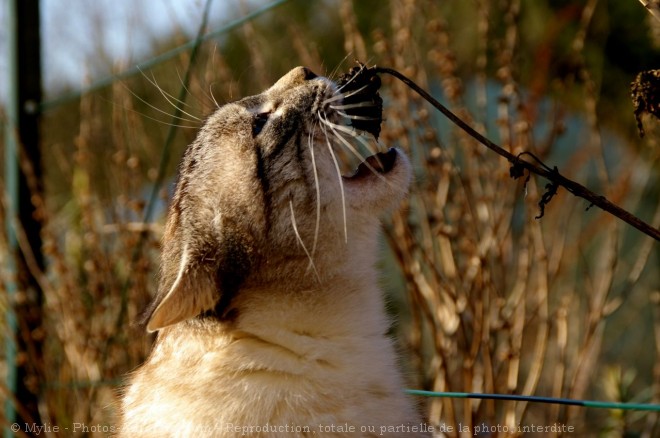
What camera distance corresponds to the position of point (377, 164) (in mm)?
2658

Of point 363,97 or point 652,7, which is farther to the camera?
point 363,97

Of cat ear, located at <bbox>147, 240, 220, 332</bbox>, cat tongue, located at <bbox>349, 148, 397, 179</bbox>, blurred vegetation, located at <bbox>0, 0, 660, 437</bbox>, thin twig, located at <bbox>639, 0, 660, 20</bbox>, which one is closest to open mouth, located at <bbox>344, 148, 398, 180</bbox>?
cat tongue, located at <bbox>349, 148, 397, 179</bbox>

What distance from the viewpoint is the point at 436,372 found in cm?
387

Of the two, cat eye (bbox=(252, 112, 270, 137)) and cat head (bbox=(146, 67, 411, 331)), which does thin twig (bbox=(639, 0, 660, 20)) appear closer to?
cat head (bbox=(146, 67, 411, 331))

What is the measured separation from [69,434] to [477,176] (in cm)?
241

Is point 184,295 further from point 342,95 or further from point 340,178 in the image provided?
point 342,95

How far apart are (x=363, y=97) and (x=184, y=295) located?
2.49 ft

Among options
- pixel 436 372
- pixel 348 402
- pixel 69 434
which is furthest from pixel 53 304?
pixel 348 402

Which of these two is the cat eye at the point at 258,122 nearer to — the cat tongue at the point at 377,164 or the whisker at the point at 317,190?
the whisker at the point at 317,190

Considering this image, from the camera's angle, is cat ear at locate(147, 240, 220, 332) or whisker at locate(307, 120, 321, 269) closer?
cat ear at locate(147, 240, 220, 332)

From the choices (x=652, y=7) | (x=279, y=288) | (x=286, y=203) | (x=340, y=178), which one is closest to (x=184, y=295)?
(x=279, y=288)

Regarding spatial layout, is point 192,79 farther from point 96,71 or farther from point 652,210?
point 652,210

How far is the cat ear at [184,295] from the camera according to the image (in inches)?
91.0

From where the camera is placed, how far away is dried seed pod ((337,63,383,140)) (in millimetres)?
2414
